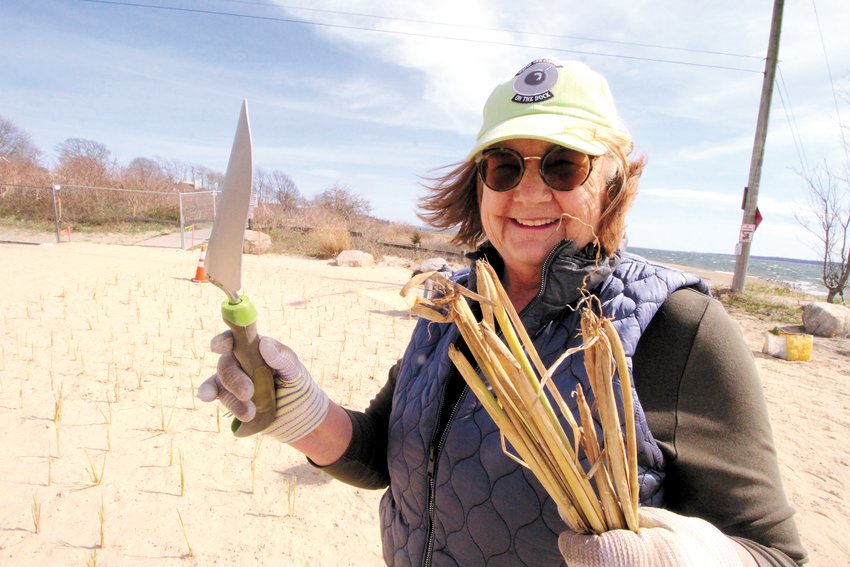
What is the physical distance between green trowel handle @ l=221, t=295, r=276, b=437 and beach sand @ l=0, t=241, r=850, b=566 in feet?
1.28

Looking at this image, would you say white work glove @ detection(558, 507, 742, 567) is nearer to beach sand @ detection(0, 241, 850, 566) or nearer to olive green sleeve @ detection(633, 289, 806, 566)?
olive green sleeve @ detection(633, 289, 806, 566)

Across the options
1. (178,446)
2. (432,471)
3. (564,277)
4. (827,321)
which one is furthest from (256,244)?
(564,277)

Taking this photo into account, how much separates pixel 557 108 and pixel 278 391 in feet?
3.25

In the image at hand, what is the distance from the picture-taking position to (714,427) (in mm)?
854

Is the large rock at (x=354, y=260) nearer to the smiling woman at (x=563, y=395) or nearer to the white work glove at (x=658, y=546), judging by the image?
the smiling woman at (x=563, y=395)

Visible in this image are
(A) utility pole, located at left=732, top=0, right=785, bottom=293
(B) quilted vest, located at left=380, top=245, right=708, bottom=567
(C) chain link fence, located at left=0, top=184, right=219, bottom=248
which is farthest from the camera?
(C) chain link fence, located at left=0, top=184, right=219, bottom=248

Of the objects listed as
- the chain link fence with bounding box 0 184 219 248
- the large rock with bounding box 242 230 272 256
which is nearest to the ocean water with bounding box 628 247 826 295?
the large rock with bounding box 242 230 272 256

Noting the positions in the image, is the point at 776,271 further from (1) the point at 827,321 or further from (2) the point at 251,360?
(2) the point at 251,360

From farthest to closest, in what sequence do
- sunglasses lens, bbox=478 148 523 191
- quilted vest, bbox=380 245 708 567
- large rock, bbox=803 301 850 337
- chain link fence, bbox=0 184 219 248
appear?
1. chain link fence, bbox=0 184 219 248
2. large rock, bbox=803 301 850 337
3. sunglasses lens, bbox=478 148 523 191
4. quilted vest, bbox=380 245 708 567

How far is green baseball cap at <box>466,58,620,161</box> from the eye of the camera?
1.05 metres

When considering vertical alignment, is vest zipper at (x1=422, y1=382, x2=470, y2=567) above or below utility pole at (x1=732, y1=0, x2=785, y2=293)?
below

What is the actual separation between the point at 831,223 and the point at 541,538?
13.5 meters

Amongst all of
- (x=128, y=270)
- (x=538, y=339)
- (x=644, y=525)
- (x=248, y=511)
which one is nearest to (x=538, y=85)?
(x=538, y=339)

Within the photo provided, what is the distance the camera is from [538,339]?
1084 mm
